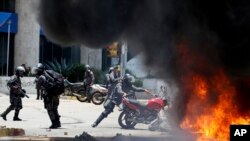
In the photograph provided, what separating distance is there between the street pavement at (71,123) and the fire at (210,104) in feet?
6.70

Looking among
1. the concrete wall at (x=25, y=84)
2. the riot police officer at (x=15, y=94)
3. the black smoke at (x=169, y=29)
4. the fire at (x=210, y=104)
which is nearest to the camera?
the black smoke at (x=169, y=29)

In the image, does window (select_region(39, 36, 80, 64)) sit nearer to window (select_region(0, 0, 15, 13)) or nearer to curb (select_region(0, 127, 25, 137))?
window (select_region(0, 0, 15, 13))

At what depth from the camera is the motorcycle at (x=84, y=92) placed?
22.0 meters

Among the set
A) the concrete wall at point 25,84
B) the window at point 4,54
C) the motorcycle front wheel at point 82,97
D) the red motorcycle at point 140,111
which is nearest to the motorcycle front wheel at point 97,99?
the motorcycle front wheel at point 82,97

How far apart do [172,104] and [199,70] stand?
3.96 ft

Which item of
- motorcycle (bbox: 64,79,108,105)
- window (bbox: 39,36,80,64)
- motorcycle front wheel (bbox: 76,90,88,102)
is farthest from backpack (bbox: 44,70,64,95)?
window (bbox: 39,36,80,64)

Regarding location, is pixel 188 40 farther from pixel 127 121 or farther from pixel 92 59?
pixel 92 59

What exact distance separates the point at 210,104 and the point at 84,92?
521 inches

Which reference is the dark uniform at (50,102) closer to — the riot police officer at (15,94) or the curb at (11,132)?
the curb at (11,132)

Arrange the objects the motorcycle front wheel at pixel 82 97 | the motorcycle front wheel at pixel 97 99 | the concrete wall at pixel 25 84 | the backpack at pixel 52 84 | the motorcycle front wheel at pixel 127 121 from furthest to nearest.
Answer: the concrete wall at pixel 25 84 → the motorcycle front wheel at pixel 82 97 → the motorcycle front wheel at pixel 97 99 → the motorcycle front wheel at pixel 127 121 → the backpack at pixel 52 84

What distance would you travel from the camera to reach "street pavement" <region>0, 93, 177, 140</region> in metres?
12.4

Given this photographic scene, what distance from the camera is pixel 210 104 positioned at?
10.0m

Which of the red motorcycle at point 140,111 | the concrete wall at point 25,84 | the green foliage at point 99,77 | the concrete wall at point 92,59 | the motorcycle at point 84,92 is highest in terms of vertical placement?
the concrete wall at point 92,59

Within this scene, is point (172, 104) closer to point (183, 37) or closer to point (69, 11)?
point (183, 37)
